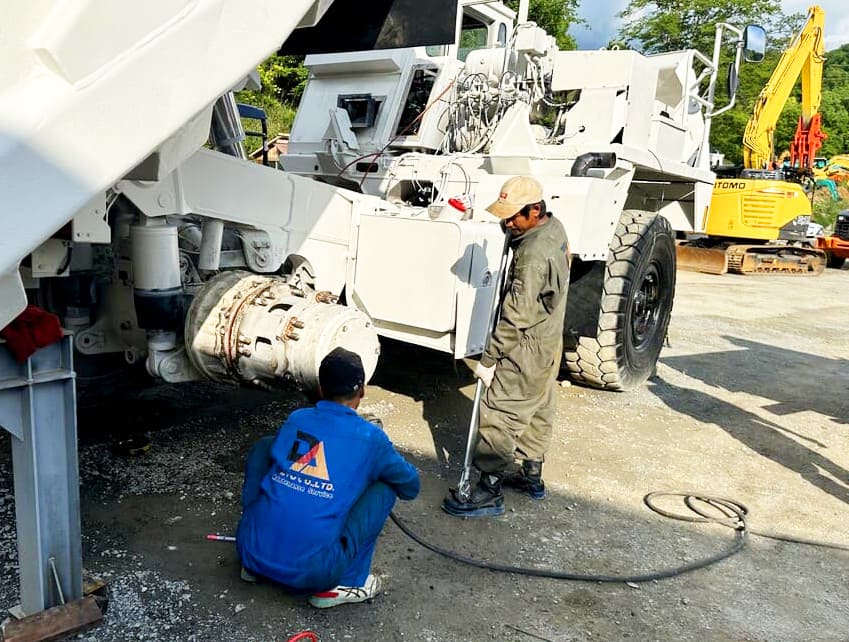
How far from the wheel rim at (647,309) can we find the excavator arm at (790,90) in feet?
→ 39.3

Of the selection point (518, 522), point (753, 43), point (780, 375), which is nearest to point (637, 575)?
point (518, 522)

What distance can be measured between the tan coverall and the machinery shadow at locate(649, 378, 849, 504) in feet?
5.84

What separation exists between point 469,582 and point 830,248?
60.9 feet

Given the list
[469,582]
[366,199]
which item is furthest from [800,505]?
Answer: [366,199]

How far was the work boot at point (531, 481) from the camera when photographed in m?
3.62

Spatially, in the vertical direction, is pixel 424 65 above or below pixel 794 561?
above

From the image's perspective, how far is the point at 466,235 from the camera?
3.46 m

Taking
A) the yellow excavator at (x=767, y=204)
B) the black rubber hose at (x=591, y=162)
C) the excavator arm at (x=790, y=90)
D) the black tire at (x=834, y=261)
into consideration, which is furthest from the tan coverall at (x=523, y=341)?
the black tire at (x=834, y=261)

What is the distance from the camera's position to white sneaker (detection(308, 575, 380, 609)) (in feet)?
8.32

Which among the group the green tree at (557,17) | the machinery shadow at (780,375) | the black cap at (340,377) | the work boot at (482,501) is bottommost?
the machinery shadow at (780,375)

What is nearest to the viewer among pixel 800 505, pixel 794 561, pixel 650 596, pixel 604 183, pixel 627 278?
pixel 650 596

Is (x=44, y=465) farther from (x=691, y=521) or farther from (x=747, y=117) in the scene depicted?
(x=747, y=117)

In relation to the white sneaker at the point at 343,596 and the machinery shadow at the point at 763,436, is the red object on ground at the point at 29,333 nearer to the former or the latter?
the white sneaker at the point at 343,596

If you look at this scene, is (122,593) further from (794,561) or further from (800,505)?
(800,505)
